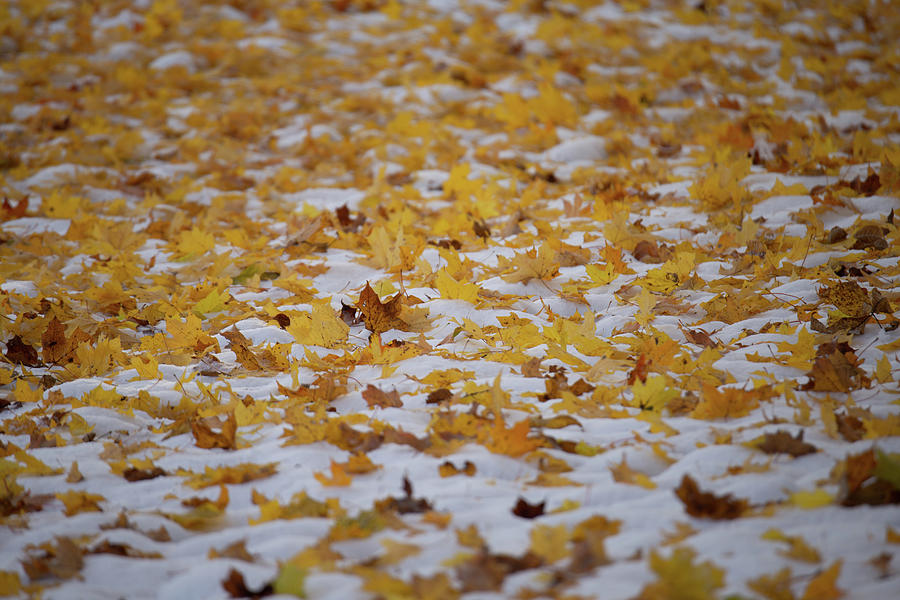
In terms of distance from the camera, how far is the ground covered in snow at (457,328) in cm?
145

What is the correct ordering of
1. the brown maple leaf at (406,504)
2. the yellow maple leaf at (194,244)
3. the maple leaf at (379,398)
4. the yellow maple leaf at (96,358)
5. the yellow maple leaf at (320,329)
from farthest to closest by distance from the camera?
the yellow maple leaf at (194,244), the yellow maple leaf at (320,329), the yellow maple leaf at (96,358), the maple leaf at (379,398), the brown maple leaf at (406,504)

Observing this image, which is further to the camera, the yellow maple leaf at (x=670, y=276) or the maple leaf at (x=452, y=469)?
the yellow maple leaf at (x=670, y=276)

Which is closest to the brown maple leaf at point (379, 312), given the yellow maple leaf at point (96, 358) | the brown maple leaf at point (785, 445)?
the yellow maple leaf at point (96, 358)

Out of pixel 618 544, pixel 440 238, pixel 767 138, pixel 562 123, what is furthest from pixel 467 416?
pixel 562 123

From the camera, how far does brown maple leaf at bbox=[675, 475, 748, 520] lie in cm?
147

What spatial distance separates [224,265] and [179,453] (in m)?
1.45

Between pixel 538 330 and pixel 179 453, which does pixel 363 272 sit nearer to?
pixel 538 330

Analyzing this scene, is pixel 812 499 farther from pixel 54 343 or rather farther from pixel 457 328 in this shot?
pixel 54 343

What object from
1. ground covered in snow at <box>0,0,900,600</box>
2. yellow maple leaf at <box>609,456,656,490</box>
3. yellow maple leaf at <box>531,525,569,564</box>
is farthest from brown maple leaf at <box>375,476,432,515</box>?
yellow maple leaf at <box>609,456,656,490</box>

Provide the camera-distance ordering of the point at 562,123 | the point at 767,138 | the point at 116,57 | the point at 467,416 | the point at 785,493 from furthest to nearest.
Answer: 1. the point at 116,57
2. the point at 562,123
3. the point at 767,138
4. the point at 467,416
5. the point at 785,493

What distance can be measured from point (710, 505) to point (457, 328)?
48.5 inches

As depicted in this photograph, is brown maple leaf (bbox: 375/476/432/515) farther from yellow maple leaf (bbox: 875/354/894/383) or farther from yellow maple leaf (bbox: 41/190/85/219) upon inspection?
yellow maple leaf (bbox: 41/190/85/219)

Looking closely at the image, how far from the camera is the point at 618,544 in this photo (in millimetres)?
1416

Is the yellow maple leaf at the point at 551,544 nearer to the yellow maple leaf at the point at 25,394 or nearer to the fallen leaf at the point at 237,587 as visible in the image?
the fallen leaf at the point at 237,587
